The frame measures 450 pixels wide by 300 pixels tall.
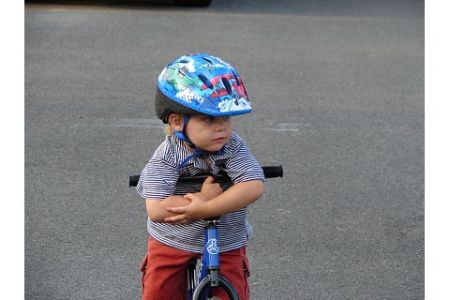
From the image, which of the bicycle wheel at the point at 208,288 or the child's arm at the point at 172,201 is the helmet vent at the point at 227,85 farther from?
the bicycle wheel at the point at 208,288

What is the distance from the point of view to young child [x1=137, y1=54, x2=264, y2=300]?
145 inches

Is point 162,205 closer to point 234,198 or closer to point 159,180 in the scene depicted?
point 159,180

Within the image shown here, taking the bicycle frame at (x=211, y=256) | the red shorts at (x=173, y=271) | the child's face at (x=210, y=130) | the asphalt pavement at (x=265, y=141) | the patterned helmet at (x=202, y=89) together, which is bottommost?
the asphalt pavement at (x=265, y=141)

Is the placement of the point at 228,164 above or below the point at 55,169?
above

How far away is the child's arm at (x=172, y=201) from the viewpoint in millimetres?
3750

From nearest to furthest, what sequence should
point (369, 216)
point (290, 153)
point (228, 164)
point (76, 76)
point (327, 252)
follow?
point (228, 164), point (327, 252), point (369, 216), point (290, 153), point (76, 76)

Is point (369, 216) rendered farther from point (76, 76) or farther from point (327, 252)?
point (76, 76)

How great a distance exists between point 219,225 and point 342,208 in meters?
3.29

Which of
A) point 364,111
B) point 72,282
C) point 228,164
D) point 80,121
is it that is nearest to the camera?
point 228,164

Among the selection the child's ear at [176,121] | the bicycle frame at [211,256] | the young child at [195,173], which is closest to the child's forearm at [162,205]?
the young child at [195,173]

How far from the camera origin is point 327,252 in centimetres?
632

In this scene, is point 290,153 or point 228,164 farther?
point 290,153

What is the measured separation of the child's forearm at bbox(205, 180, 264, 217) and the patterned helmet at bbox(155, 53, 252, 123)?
0.95 feet

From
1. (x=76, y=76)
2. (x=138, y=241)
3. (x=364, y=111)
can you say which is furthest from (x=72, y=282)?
(x=76, y=76)
